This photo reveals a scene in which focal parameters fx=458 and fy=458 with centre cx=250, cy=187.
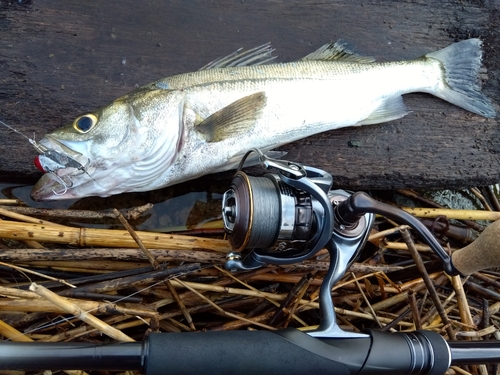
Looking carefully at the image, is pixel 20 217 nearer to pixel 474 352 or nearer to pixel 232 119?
pixel 232 119

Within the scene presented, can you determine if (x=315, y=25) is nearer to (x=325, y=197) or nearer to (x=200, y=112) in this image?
(x=200, y=112)

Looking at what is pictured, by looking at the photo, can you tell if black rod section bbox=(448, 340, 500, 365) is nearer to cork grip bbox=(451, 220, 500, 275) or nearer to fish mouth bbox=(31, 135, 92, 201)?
cork grip bbox=(451, 220, 500, 275)

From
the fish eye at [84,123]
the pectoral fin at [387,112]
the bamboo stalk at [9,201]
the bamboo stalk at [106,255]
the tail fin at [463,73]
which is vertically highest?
the tail fin at [463,73]

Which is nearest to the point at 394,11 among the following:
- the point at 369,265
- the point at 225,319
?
the point at 369,265

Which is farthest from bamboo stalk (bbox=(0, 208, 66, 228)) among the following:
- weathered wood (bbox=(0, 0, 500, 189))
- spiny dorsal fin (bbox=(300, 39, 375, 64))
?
spiny dorsal fin (bbox=(300, 39, 375, 64))

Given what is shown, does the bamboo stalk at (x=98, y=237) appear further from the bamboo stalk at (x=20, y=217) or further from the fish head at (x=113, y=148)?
the fish head at (x=113, y=148)

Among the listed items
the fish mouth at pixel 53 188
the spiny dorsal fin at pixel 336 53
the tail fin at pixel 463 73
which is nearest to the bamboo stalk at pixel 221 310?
the fish mouth at pixel 53 188
